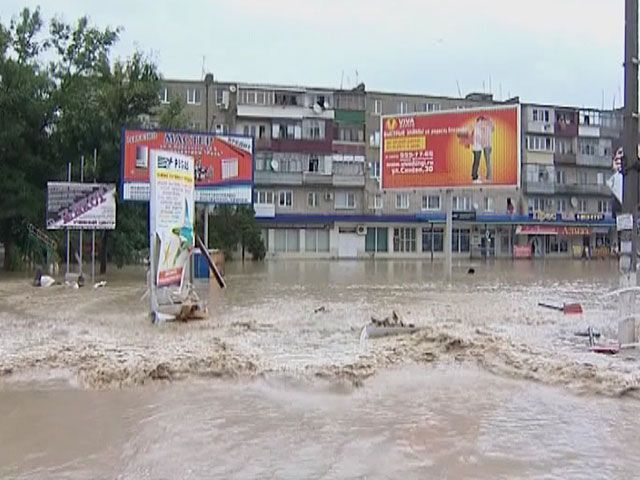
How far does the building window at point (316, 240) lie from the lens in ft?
201

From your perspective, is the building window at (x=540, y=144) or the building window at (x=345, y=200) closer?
the building window at (x=345, y=200)

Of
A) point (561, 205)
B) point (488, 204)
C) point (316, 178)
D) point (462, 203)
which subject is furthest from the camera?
point (561, 205)

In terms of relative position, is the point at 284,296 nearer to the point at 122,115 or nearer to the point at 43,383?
the point at 43,383

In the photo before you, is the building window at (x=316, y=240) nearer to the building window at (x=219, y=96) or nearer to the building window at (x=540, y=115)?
the building window at (x=219, y=96)

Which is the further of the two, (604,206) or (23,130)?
(604,206)

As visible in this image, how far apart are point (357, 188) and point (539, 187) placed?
58.2ft

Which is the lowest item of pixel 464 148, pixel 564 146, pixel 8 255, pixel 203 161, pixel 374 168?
pixel 8 255

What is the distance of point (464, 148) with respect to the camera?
108ft

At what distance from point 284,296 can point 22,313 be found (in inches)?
274

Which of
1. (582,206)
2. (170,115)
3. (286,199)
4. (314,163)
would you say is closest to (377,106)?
(314,163)

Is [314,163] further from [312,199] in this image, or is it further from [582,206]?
[582,206]

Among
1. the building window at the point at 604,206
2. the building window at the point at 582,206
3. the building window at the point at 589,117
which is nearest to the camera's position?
the building window at the point at 582,206

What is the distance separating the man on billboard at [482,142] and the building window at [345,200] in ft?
101

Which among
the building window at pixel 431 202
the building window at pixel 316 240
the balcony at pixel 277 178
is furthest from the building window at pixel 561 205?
the balcony at pixel 277 178
